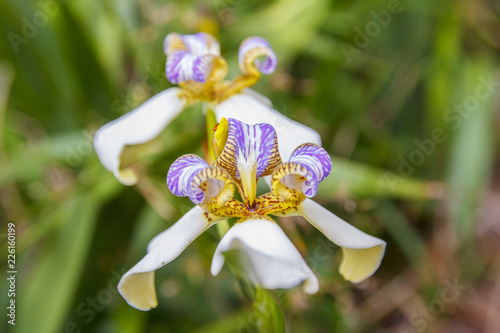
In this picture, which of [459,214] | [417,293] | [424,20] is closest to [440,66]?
[424,20]

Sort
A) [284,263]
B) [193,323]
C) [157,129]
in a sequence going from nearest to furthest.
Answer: [284,263] < [157,129] < [193,323]

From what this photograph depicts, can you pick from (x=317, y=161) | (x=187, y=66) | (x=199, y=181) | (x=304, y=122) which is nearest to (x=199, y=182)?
(x=199, y=181)

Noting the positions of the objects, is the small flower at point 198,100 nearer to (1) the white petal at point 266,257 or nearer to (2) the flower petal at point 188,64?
(2) the flower petal at point 188,64

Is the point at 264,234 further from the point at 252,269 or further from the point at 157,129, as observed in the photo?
the point at 157,129

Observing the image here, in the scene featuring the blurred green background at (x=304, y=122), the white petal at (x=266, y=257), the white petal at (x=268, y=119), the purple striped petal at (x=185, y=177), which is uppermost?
the purple striped petal at (x=185, y=177)

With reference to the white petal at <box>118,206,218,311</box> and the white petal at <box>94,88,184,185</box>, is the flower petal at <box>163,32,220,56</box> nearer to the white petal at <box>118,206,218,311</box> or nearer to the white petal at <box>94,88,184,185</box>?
the white petal at <box>94,88,184,185</box>

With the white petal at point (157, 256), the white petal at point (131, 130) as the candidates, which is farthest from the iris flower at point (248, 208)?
the white petal at point (131, 130)

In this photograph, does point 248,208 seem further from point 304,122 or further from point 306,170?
point 304,122
